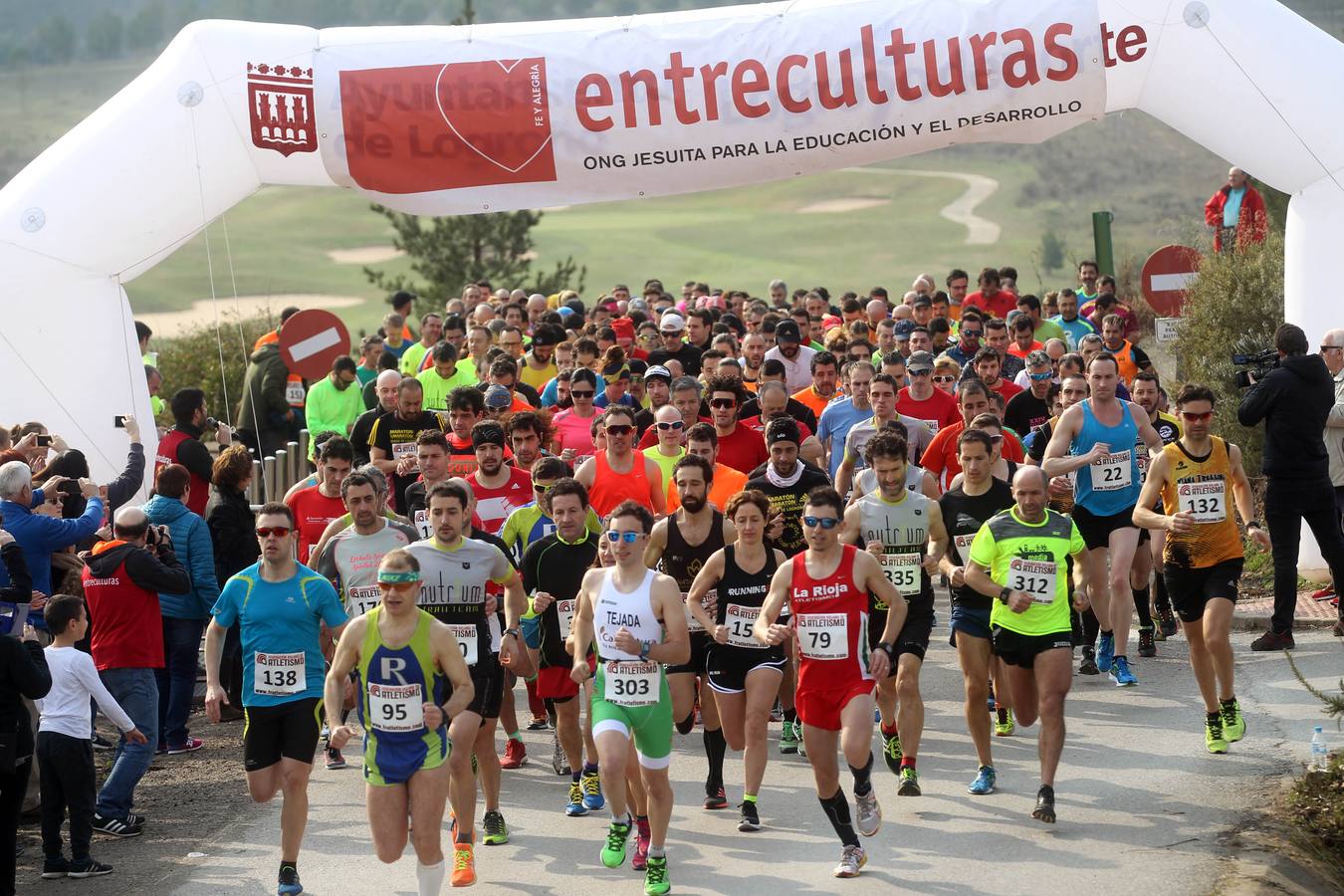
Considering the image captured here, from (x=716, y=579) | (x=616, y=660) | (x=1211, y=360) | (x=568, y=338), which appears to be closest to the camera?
(x=616, y=660)

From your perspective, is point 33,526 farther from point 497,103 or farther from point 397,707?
point 497,103

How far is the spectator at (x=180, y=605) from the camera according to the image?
424 inches

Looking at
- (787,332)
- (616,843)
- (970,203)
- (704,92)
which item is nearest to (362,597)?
(616,843)

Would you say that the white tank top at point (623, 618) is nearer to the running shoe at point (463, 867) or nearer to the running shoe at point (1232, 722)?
the running shoe at point (463, 867)

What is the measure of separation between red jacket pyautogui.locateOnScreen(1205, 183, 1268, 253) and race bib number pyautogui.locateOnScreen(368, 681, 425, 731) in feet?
35.2

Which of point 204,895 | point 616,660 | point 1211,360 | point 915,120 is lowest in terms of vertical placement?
point 204,895

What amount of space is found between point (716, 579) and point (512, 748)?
2210 millimetres

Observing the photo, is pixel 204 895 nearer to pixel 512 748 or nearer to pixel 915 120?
pixel 512 748

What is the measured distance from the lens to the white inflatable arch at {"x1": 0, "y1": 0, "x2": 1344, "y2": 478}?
1281cm

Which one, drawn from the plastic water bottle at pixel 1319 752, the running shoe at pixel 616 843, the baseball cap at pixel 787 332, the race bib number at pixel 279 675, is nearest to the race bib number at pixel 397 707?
the race bib number at pixel 279 675

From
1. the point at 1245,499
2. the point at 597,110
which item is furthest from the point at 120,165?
the point at 1245,499

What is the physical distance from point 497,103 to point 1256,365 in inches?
219

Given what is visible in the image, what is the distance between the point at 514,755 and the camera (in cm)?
1055

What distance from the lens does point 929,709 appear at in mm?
11367
